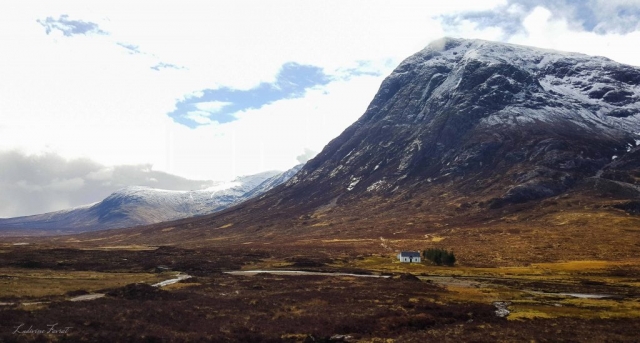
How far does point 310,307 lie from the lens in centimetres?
6134

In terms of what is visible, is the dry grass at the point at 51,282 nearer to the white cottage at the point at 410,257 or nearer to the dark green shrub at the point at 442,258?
the white cottage at the point at 410,257

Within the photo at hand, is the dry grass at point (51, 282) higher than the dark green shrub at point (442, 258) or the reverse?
higher

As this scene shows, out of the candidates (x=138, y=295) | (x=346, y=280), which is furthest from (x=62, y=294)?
(x=346, y=280)

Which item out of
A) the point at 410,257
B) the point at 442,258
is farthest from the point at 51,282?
the point at 442,258

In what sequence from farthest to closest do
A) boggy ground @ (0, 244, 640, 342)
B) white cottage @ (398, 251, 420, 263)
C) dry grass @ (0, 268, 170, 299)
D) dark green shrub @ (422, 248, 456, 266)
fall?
white cottage @ (398, 251, 420, 263) → dark green shrub @ (422, 248, 456, 266) → dry grass @ (0, 268, 170, 299) → boggy ground @ (0, 244, 640, 342)

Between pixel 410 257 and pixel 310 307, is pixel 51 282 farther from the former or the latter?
pixel 410 257

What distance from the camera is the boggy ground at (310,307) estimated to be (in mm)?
45562

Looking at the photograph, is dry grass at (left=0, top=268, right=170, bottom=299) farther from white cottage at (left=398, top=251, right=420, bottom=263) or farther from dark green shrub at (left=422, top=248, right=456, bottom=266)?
dark green shrub at (left=422, top=248, right=456, bottom=266)

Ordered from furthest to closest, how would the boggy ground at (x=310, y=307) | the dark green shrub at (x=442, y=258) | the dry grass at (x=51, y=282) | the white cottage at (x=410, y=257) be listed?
the white cottage at (x=410, y=257) < the dark green shrub at (x=442, y=258) < the dry grass at (x=51, y=282) < the boggy ground at (x=310, y=307)

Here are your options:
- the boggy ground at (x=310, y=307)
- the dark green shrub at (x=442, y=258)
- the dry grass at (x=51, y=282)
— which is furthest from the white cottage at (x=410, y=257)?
the dry grass at (x=51, y=282)

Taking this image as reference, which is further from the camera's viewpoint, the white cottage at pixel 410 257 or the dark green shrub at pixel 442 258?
the white cottage at pixel 410 257

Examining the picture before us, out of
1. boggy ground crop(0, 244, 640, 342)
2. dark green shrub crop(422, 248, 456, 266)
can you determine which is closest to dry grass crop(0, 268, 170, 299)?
boggy ground crop(0, 244, 640, 342)

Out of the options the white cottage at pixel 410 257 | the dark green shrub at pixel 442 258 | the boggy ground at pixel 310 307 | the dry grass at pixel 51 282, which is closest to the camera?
the boggy ground at pixel 310 307

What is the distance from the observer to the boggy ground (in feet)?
149
